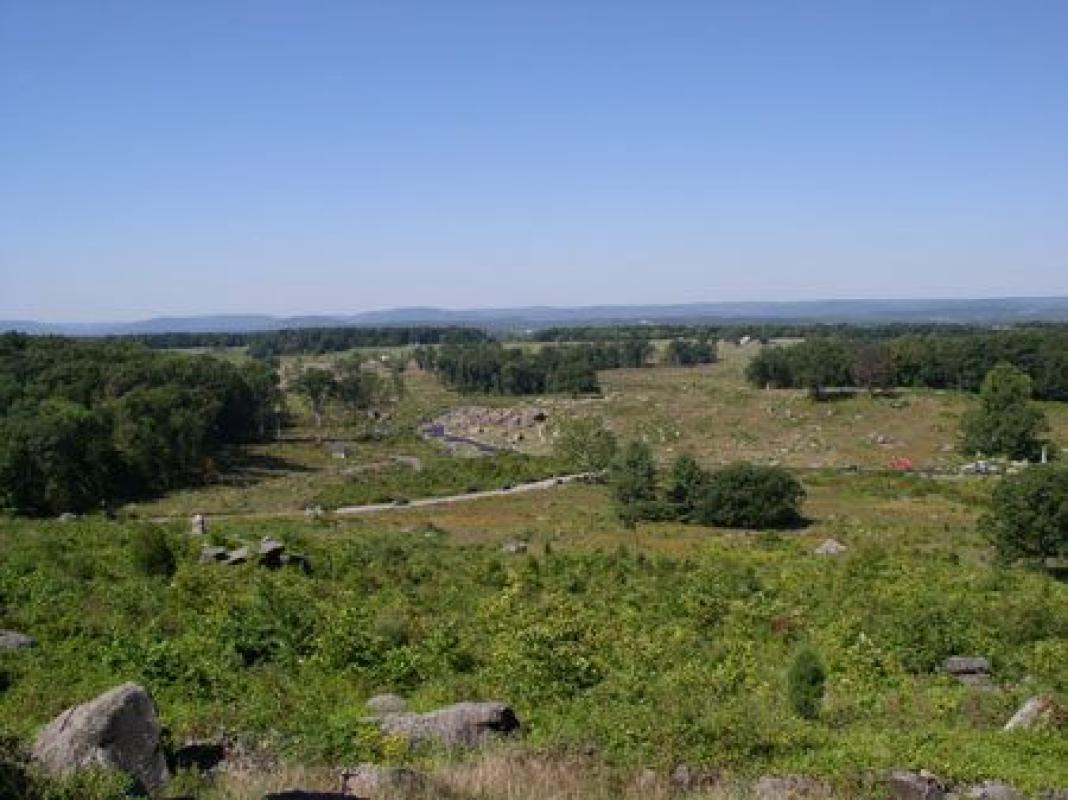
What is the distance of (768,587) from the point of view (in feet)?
96.5

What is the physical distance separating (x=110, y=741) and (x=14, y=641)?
8795mm

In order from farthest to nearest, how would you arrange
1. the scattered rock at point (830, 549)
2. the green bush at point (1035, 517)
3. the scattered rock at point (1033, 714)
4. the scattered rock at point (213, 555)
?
the scattered rock at point (830, 549), the green bush at point (1035, 517), the scattered rock at point (213, 555), the scattered rock at point (1033, 714)

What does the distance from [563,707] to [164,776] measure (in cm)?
619

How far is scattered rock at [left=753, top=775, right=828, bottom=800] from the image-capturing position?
10641 millimetres

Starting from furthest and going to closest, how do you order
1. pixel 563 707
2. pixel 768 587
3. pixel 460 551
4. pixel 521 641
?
pixel 460 551 → pixel 768 587 → pixel 521 641 → pixel 563 707

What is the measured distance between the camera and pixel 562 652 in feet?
55.5

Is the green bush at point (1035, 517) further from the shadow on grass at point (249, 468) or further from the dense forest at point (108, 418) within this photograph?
the shadow on grass at point (249, 468)

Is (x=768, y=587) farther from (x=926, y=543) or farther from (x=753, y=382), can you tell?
(x=753, y=382)

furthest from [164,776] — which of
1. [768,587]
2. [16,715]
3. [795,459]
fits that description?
[795,459]

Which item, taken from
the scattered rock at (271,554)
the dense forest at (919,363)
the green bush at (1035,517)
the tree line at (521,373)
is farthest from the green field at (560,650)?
the tree line at (521,373)

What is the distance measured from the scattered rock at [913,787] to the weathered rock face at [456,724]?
194 inches

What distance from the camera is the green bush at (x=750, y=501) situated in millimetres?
59062

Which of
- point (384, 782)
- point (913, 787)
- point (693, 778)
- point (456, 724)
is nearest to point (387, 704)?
point (456, 724)

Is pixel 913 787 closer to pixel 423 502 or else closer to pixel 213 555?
pixel 213 555
